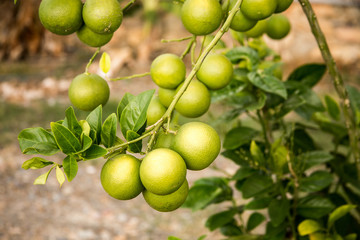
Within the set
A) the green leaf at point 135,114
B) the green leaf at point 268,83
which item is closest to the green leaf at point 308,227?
the green leaf at point 268,83

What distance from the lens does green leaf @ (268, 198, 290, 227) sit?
34.9 inches

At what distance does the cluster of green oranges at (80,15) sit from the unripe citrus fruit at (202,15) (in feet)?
0.36

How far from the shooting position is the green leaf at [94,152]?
0.49 metres

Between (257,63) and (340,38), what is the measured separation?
2768 millimetres

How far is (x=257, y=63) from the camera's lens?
3.01 ft

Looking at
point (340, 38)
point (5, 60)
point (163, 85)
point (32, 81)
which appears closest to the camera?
point (163, 85)

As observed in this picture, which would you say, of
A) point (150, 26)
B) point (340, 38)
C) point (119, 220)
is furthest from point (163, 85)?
point (150, 26)

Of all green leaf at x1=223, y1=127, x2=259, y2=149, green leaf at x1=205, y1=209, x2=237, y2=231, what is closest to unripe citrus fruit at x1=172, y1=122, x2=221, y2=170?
green leaf at x1=223, y1=127, x2=259, y2=149

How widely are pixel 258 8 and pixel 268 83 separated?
0.91ft

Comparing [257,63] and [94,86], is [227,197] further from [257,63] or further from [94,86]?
[94,86]

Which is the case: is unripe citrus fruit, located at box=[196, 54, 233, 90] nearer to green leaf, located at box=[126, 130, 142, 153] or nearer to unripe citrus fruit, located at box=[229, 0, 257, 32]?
unripe citrus fruit, located at box=[229, 0, 257, 32]

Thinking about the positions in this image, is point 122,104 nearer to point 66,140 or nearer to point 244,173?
point 66,140

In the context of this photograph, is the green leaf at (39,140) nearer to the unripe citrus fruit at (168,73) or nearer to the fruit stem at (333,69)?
the unripe citrus fruit at (168,73)

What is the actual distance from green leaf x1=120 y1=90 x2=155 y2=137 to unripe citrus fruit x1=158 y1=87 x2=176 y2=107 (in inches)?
3.2
